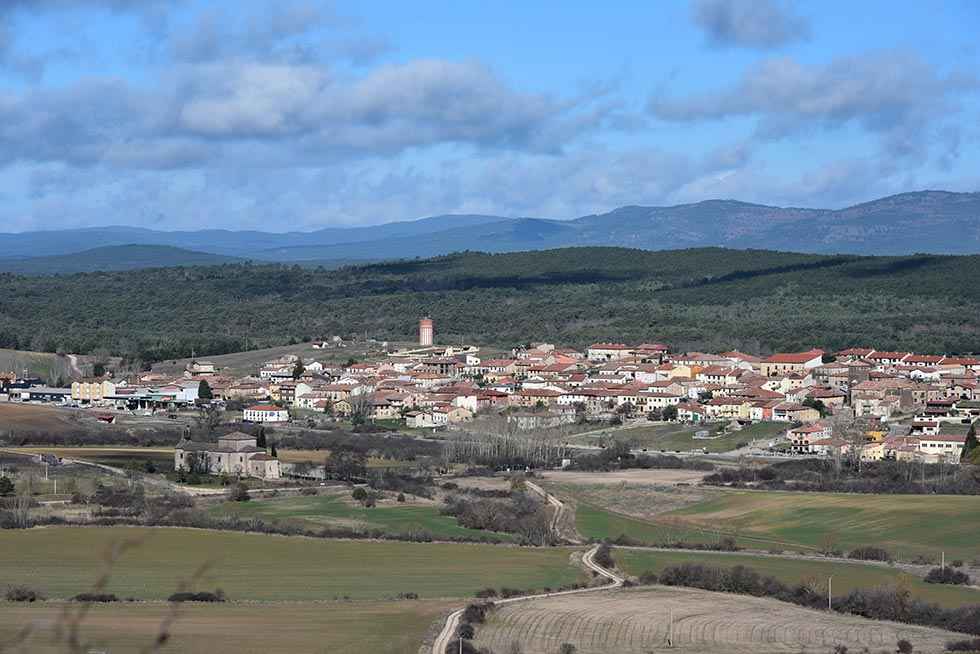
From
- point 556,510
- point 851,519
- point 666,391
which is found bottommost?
point 556,510

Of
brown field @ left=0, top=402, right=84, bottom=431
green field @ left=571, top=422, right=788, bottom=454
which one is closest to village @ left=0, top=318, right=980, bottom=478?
green field @ left=571, top=422, right=788, bottom=454

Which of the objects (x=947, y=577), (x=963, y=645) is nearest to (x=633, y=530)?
(x=947, y=577)

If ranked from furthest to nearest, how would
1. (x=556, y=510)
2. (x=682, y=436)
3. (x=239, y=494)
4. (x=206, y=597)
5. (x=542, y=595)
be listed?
(x=682, y=436), (x=556, y=510), (x=239, y=494), (x=542, y=595), (x=206, y=597)

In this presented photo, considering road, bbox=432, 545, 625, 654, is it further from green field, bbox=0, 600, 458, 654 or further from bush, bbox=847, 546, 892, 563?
bush, bbox=847, 546, 892, 563

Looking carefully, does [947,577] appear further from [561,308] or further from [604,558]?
[561,308]

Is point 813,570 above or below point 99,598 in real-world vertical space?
below

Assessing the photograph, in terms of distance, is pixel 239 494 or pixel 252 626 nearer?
pixel 252 626
